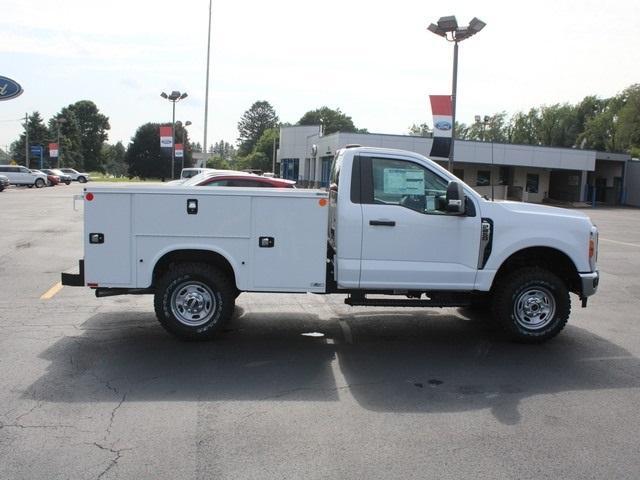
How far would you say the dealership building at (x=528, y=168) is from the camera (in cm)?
4559

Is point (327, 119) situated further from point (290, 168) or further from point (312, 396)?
point (312, 396)

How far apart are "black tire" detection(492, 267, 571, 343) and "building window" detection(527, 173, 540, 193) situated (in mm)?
45274

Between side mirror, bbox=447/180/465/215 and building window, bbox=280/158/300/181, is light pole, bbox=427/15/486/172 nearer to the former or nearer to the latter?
side mirror, bbox=447/180/465/215

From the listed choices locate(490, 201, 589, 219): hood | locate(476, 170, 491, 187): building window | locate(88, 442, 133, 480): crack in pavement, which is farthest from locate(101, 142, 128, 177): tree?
locate(88, 442, 133, 480): crack in pavement

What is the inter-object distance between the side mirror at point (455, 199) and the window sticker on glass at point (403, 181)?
0.42 metres

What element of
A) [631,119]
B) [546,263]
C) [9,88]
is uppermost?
[631,119]

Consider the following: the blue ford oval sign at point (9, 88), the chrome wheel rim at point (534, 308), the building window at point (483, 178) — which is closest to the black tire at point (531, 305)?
the chrome wheel rim at point (534, 308)

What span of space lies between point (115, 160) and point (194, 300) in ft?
562

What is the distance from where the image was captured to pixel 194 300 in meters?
7.12

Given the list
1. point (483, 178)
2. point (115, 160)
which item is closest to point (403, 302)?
point (483, 178)

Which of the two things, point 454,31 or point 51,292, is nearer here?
point 51,292

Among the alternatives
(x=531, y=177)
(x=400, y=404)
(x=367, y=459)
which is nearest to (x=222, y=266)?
(x=400, y=404)

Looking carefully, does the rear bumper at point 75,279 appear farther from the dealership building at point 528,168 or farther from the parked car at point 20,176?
the parked car at point 20,176

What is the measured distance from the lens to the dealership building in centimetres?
4559
